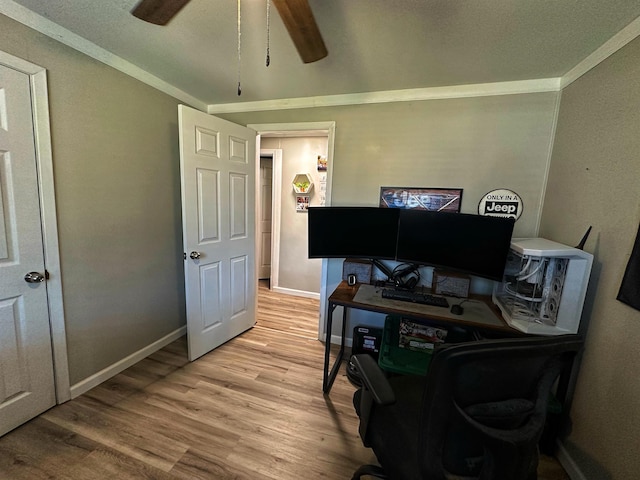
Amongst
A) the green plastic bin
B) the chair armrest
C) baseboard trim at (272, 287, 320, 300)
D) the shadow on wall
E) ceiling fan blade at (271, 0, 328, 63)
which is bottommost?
baseboard trim at (272, 287, 320, 300)

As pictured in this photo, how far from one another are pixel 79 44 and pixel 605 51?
3045mm

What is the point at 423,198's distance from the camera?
2164 mm

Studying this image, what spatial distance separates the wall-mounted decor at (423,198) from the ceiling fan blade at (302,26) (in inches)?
49.7

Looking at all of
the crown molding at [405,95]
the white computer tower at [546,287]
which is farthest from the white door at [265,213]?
the white computer tower at [546,287]

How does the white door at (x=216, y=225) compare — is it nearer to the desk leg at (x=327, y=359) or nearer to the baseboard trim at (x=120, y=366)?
the baseboard trim at (x=120, y=366)

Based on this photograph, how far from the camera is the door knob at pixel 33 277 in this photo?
1.48 meters

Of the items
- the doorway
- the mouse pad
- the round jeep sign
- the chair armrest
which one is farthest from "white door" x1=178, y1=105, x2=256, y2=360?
the round jeep sign

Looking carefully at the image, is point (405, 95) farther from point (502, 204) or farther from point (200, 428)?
point (200, 428)

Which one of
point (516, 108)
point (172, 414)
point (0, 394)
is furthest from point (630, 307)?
point (0, 394)

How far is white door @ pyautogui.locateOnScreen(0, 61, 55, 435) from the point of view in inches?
54.3

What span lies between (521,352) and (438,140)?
1.83 meters

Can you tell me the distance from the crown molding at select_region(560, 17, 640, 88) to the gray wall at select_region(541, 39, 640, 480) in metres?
0.03

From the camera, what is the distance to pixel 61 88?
5.14 feet

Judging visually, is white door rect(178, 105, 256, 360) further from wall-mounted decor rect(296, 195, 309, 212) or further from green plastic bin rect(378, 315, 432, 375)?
green plastic bin rect(378, 315, 432, 375)
